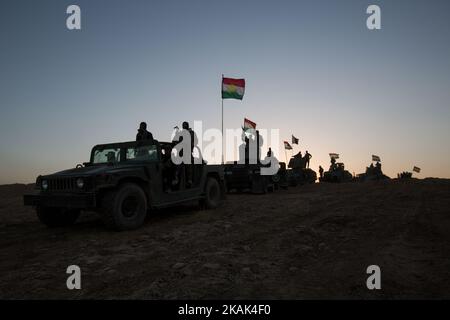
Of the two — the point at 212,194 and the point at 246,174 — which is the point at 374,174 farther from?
the point at 212,194

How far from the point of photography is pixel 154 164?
23.4 feet

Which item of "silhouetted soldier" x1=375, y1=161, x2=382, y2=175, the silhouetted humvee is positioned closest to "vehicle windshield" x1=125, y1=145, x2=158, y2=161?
the silhouetted humvee

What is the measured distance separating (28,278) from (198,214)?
438cm

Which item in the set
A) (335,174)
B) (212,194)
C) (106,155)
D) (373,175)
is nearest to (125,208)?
(106,155)

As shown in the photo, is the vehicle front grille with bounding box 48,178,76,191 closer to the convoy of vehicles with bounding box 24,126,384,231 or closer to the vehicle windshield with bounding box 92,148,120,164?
the convoy of vehicles with bounding box 24,126,384,231

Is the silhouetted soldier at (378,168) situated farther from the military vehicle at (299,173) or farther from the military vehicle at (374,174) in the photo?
the military vehicle at (299,173)

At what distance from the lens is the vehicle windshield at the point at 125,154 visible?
24.1ft

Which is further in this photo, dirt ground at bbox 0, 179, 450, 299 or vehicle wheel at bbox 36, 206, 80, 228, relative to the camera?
vehicle wheel at bbox 36, 206, 80, 228

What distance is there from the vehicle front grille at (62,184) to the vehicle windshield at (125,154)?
131 cm

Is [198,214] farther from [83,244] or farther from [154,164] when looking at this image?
[83,244]

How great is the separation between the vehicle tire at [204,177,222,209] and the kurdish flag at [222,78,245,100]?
8.18 m

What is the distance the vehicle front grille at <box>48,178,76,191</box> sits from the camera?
6.22m

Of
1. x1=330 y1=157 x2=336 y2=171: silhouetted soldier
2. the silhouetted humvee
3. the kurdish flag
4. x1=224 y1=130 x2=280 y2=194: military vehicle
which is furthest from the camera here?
the silhouetted humvee

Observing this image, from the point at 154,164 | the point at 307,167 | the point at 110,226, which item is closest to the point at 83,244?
the point at 110,226
